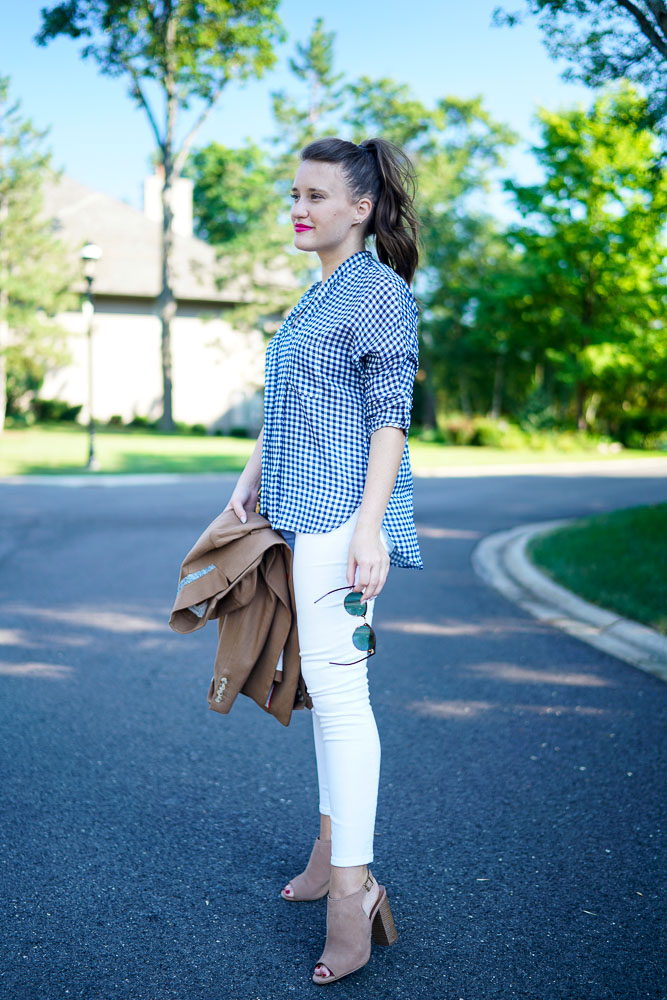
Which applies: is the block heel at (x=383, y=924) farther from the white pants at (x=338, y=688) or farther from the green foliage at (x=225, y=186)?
the green foliage at (x=225, y=186)

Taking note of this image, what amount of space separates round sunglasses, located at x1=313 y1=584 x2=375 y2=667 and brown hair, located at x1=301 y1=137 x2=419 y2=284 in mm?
893

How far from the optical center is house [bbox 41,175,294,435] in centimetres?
3425

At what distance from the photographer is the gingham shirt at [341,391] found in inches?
84.0

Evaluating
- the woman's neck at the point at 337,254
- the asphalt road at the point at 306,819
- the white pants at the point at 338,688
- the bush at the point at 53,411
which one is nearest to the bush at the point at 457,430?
the bush at the point at 53,411

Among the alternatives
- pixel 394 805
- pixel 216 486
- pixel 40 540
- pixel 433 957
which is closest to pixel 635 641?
pixel 394 805

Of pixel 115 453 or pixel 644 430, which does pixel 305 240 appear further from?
pixel 644 430

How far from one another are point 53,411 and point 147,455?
13406 millimetres

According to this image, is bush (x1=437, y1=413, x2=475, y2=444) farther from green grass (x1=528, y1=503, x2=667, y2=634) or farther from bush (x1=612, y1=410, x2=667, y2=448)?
green grass (x1=528, y1=503, x2=667, y2=634)

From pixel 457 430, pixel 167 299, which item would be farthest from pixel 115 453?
pixel 457 430

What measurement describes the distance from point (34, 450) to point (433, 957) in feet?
66.6

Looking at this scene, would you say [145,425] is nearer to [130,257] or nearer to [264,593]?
[130,257]

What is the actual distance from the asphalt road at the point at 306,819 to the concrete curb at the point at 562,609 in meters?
0.15

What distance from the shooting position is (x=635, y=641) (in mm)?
5309

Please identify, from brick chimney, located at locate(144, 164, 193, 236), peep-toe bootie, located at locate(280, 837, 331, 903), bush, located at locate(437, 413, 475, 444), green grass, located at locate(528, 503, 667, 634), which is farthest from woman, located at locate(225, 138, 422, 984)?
brick chimney, located at locate(144, 164, 193, 236)
